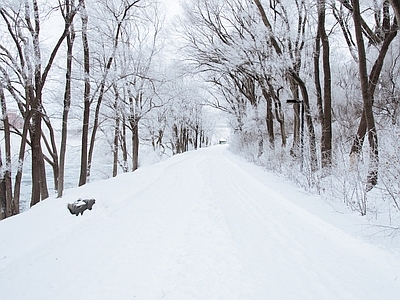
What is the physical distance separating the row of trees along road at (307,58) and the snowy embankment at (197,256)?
2.40 m

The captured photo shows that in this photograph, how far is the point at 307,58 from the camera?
12914 millimetres

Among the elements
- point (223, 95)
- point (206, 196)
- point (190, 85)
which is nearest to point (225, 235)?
point (206, 196)

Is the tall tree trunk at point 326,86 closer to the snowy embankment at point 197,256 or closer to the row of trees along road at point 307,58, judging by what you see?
the row of trees along road at point 307,58

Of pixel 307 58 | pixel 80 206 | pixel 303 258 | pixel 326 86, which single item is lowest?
pixel 303 258

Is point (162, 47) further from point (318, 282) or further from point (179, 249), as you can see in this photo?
point (318, 282)

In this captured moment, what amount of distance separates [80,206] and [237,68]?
501 inches

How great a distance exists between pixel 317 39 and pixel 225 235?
8.67m

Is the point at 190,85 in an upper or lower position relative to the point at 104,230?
upper

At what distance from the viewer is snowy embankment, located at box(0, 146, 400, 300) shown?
8.96ft

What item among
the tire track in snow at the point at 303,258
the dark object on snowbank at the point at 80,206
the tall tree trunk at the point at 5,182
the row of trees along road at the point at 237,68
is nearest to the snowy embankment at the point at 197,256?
the tire track in snow at the point at 303,258

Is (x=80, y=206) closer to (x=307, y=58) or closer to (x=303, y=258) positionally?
(x=303, y=258)

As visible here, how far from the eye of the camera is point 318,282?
277 centimetres

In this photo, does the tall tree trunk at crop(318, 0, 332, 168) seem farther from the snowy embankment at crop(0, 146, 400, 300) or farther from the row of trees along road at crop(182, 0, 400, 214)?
the snowy embankment at crop(0, 146, 400, 300)

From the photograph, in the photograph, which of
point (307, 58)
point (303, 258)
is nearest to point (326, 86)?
point (307, 58)
